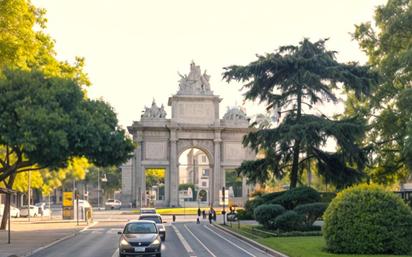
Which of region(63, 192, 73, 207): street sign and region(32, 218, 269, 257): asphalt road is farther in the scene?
region(63, 192, 73, 207): street sign

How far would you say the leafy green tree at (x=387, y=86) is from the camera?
147 feet

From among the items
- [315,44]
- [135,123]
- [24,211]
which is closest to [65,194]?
[24,211]

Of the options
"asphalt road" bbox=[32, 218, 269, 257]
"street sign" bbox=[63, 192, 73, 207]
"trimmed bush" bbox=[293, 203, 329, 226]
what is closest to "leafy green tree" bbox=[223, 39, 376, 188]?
"trimmed bush" bbox=[293, 203, 329, 226]

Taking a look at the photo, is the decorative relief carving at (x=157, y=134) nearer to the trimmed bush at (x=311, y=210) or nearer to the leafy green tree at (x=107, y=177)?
the leafy green tree at (x=107, y=177)

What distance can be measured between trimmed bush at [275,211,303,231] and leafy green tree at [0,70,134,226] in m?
10.2

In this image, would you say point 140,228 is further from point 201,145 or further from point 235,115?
point 235,115

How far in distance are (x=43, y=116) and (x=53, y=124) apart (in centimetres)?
60

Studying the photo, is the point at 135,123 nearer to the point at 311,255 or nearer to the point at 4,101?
the point at 4,101

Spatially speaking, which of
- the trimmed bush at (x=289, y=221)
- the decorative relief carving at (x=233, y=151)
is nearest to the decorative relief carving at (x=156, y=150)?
the decorative relief carving at (x=233, y=151)

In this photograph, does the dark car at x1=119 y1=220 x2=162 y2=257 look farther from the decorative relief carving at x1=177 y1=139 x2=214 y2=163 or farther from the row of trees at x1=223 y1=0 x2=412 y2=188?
the decorative relief carving at x1=177 y1=139 x2=214 y2=163

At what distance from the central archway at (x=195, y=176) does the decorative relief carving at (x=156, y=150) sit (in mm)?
2706

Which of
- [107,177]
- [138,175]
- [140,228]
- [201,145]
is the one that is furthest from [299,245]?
[107,177]

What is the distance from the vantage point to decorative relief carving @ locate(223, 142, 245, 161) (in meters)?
94.4

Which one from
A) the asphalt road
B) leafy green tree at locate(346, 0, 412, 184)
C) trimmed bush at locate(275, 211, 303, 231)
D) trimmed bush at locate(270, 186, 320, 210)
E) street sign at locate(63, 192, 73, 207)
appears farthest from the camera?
street sign at locate(63, 192, 73, 207)
